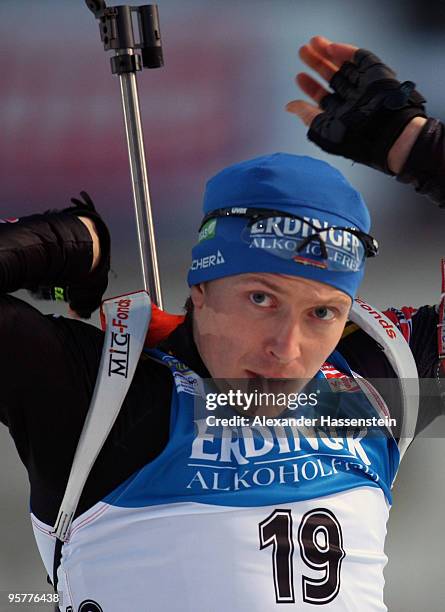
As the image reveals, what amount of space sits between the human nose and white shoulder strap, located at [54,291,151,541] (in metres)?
0.14

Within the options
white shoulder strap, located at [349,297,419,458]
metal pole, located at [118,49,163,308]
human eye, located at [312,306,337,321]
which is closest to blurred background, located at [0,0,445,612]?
metal pole, located at [118,49,163,308]

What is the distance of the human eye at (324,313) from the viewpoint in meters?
0.95

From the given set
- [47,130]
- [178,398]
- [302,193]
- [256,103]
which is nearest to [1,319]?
[178,398]

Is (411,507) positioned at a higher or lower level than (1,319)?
lower

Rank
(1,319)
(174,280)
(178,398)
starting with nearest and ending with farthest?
(1,319)
(178,398)
(174,280)

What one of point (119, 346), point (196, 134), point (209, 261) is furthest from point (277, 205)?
point (196, 134)

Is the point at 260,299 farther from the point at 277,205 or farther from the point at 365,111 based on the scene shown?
the point at 365,111

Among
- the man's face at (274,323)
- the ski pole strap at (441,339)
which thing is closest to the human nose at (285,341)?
the man's face at (274,323)

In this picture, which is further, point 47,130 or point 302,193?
point 47,130

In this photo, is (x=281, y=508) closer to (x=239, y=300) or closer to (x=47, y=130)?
(x=239, y=300)

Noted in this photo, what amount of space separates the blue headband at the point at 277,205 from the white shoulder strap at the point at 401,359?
0.13m

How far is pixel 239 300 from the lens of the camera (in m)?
0.95

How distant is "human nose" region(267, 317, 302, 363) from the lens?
92 cm

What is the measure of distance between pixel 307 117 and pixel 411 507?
606 mm
